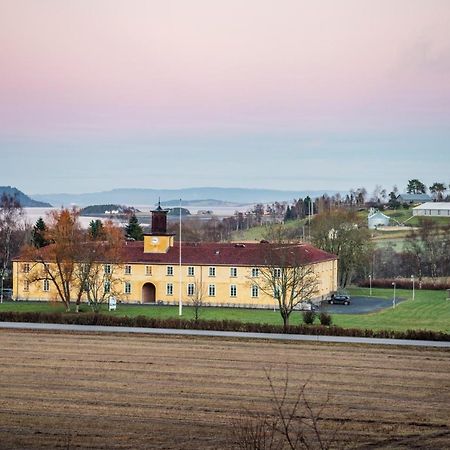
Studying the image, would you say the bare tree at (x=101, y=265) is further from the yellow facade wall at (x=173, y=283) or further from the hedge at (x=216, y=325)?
the hedge at (x=216, y=325)

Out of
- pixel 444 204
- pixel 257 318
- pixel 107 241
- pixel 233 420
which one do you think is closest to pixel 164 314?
pixel 257 318

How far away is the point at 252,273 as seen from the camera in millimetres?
65562

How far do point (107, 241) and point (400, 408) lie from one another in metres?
40.4

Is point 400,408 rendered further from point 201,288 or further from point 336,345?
point 201,288

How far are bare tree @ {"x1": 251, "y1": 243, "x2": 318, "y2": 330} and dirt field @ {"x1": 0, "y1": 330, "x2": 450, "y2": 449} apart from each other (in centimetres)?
1664

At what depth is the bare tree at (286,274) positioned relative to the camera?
5831 cm

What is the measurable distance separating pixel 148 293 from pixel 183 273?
10.9ft

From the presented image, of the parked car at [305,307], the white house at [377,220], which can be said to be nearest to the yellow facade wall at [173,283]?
the parked car at [305,307]

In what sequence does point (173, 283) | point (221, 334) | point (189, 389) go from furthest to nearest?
point (173, 283), point (221, 334), point (189, 389)

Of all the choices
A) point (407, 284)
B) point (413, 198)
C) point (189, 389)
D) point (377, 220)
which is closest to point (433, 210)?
point (377, 220)

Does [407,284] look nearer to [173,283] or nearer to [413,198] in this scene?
[173,283]

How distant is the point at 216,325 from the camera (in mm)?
45906

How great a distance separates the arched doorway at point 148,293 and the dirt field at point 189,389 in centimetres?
2379

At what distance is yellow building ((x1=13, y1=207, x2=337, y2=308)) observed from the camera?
215 ft
